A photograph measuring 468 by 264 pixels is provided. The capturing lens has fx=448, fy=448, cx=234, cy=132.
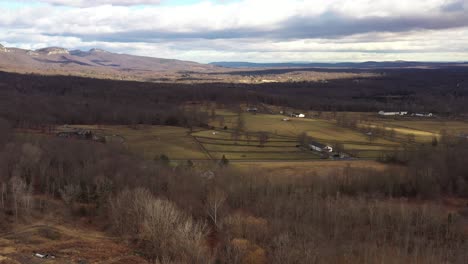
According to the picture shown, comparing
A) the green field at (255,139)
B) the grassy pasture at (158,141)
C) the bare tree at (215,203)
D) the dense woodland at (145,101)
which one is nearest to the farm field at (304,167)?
the green field at (255,139)

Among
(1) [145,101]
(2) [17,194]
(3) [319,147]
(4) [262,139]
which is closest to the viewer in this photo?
(2) [17,194]

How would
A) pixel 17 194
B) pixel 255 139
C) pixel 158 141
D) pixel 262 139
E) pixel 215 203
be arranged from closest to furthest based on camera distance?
pixel 215 203 → pixel 17 194 → pixel 262 139 → pixel 158 141 → pixel 255 139

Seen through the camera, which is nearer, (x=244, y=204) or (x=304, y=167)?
(x=244, y=204)

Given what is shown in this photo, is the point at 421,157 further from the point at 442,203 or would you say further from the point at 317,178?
the point at 317,178

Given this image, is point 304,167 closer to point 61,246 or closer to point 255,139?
point 255,139

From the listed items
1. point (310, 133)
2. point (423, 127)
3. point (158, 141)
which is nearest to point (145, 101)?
point (158, 141)

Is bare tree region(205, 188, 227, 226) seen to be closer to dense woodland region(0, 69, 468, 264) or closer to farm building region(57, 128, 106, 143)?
dense woodland region(0, 69, 468, 264)

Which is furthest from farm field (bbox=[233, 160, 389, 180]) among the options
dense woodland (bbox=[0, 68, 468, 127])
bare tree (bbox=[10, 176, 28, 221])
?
dense woodland (bbox=[0, 68, 468, 127])

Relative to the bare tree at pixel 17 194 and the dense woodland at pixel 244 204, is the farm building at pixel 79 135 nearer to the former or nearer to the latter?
the dense woodland at pixel 244 204
